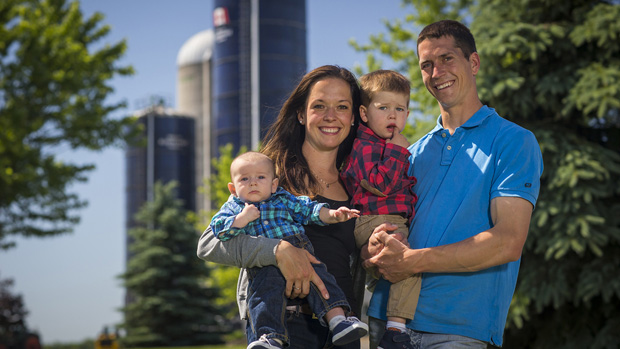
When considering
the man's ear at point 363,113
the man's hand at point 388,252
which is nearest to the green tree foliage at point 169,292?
the man's ear at point 363,113

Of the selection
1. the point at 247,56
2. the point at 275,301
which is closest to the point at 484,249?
the point at 275,301

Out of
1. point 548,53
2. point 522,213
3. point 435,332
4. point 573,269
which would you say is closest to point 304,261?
point 435,332

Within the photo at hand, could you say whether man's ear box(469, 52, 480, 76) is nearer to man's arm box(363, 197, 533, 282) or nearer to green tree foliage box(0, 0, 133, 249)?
man's arm box(363, 197, 533, 282)

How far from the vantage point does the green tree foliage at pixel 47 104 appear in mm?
13562

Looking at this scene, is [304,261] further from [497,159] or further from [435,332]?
[497,159]

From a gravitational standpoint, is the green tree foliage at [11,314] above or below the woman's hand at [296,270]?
below

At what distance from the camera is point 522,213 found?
7.93ft

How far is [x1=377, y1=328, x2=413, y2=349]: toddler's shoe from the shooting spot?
2.52m

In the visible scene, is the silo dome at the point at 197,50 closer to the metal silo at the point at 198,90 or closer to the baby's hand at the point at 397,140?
the metal silo at the point at 198,90

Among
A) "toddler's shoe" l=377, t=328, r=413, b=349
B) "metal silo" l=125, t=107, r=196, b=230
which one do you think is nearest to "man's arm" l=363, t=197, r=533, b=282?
"toddler's shoe" l=377, t=328, r=413, b=349

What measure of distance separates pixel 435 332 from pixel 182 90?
147 ft

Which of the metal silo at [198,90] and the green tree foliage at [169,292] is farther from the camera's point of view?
the metal silo at [198,90]

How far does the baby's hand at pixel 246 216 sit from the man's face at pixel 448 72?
39.1 inches

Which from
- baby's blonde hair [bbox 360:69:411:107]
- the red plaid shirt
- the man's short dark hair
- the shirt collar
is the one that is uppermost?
the man's short dark hair
